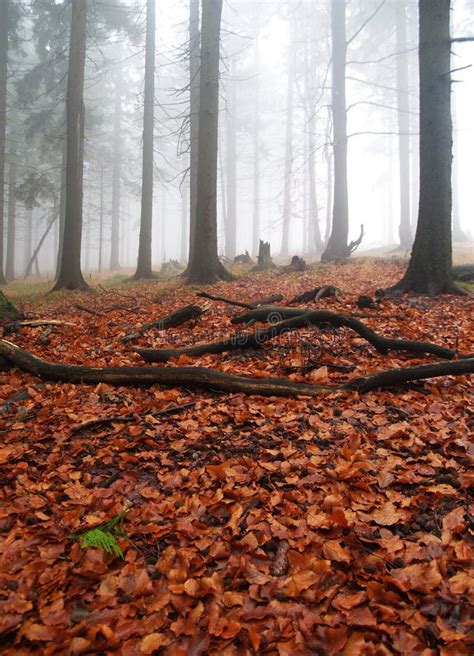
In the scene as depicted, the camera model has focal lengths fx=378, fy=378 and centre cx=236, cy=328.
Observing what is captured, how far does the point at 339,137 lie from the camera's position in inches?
586

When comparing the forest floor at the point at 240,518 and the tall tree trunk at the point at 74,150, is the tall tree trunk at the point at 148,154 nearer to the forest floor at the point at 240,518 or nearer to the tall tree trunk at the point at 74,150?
the tall tree trunk at the point at 74,150

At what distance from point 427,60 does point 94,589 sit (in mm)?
8748

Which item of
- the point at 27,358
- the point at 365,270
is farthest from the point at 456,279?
the point at 27,358

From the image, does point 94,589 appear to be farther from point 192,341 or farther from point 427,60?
point 427,60

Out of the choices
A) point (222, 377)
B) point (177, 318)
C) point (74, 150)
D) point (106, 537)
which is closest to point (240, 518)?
point (106, 537)

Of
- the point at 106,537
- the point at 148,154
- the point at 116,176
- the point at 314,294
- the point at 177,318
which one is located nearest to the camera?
the point at 106,537

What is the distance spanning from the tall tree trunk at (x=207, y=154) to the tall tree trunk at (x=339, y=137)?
5.91m

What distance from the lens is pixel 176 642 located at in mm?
1666

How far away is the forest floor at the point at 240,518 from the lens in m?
1.70

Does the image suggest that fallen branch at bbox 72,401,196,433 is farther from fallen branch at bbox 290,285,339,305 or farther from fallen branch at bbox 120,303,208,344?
fallen branch at bbox 290,285,339,305

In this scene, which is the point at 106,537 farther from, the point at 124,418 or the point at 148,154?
the point at 148,154

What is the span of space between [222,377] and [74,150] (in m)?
11.1

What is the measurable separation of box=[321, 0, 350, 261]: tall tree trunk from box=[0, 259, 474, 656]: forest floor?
10.9 m

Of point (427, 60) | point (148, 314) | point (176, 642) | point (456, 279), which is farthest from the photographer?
point (456, 279)
